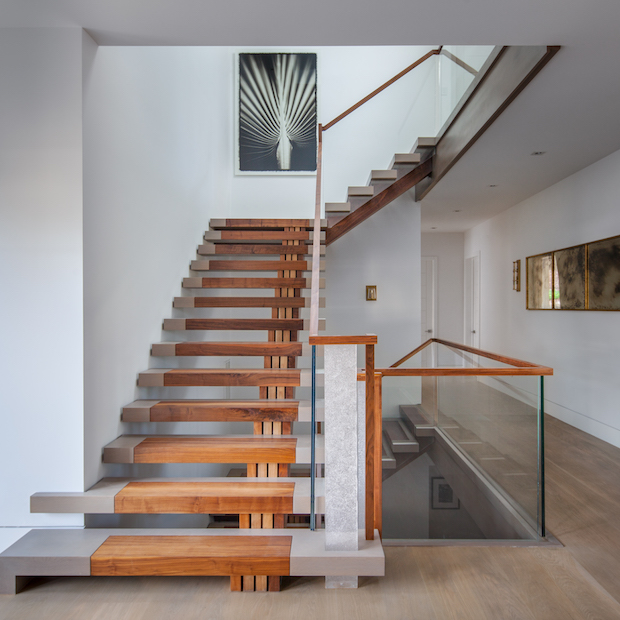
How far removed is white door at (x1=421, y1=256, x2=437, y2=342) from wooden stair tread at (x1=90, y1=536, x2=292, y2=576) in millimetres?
6766

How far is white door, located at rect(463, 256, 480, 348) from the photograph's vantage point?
7.71 m

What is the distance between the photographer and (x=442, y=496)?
256 centimetres

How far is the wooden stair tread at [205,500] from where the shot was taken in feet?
7.41

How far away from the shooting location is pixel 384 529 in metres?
2.44

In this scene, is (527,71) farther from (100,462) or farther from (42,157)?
(100,462)

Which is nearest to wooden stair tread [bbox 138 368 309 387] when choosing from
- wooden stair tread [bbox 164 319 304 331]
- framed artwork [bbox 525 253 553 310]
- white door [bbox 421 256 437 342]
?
wooden stair tread [bbox 164 319 304 331]

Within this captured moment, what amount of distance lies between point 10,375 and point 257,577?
1.57 metres

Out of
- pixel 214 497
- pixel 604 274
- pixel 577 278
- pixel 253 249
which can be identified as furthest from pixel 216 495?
pixel 577 278

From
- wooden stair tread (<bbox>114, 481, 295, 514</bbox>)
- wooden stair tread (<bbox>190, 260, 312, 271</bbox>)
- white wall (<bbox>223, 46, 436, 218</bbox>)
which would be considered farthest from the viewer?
white wall (<bbox>223, 46, 436, 218</bbox>)

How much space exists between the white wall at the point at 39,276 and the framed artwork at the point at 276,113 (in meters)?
4.02

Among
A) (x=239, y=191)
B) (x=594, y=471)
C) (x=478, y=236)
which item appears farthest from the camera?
(x=478, y=236)

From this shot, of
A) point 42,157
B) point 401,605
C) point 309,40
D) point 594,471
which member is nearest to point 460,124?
point 309,40

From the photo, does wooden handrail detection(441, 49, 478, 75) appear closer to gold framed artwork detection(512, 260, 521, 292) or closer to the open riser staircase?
the open riser staircase

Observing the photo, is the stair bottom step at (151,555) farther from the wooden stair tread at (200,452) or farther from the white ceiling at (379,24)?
the white ceiling at (379,24)
